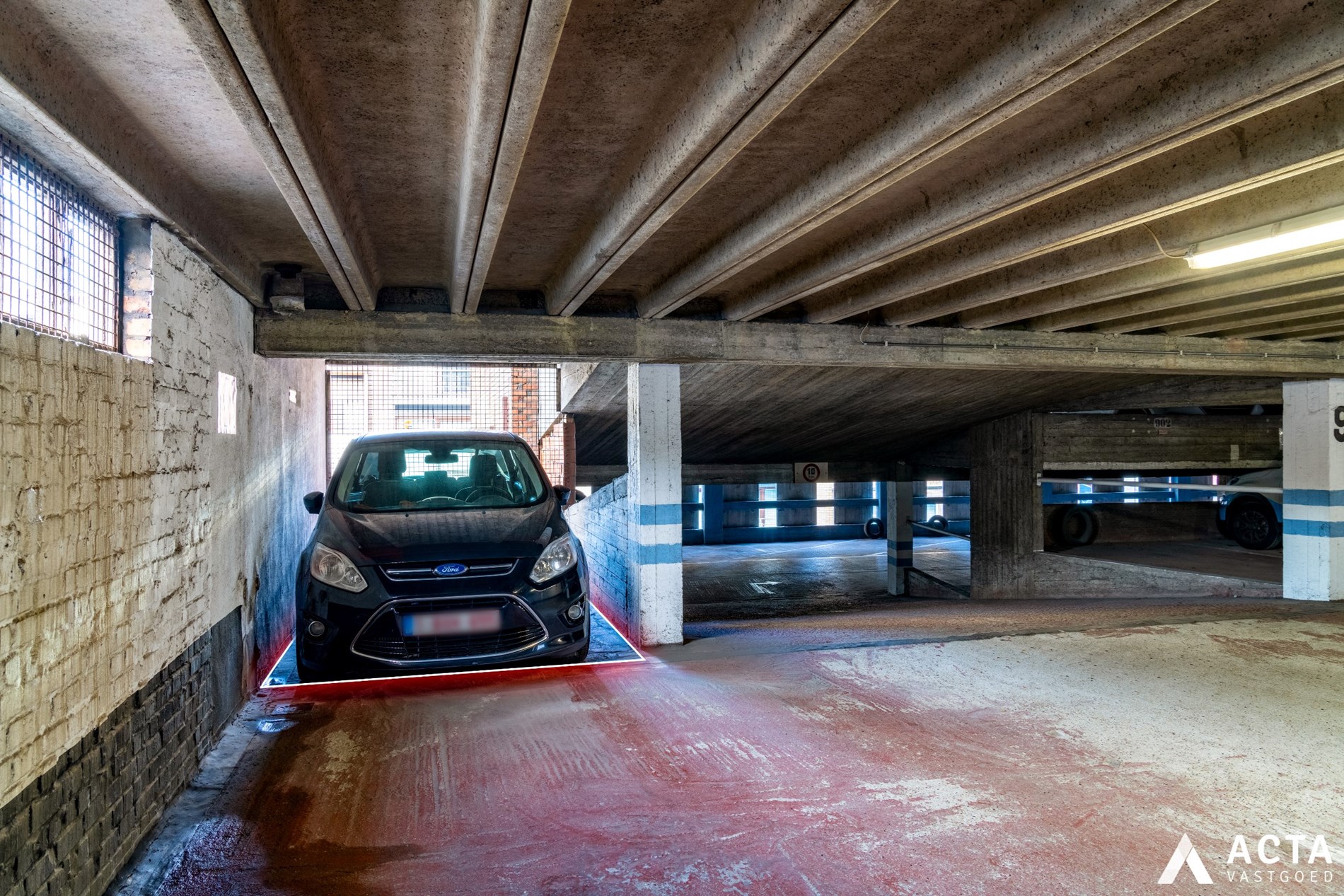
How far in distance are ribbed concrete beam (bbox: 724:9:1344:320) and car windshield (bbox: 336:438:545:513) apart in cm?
288

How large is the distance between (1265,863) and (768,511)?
2167cm

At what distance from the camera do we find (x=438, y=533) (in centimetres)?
501

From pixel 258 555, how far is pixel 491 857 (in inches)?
137

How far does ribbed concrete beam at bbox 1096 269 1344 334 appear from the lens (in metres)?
5.70

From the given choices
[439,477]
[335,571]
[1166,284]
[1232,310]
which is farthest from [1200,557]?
[335,571]

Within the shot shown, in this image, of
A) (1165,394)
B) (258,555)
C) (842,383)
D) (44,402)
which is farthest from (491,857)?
(1165,394)

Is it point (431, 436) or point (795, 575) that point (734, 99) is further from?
point (795, 575)

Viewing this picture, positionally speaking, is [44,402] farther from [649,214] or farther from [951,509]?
[951,509]

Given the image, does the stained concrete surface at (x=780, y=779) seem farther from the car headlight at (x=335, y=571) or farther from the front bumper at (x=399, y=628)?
the car headlight at (x=335, y=571)

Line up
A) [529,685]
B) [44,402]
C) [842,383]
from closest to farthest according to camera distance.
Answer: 1. [44,402]
2. [529,685]
3. [842,383]

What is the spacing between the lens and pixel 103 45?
245 centimetres

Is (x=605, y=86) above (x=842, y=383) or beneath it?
above

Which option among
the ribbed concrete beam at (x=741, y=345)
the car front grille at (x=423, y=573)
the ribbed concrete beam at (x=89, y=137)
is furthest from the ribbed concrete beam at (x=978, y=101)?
the ribbed concrete beam at (x=89, y=137)

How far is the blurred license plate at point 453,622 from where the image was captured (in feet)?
14.9
